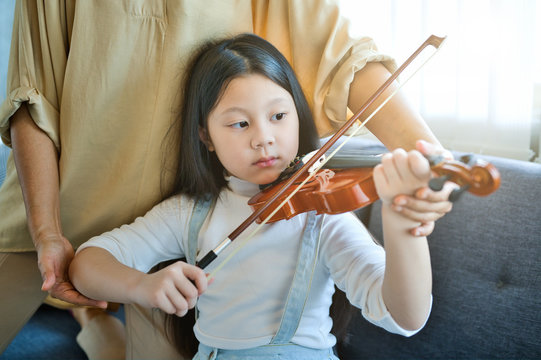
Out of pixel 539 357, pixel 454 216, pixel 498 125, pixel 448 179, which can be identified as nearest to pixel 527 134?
pixel 498 125

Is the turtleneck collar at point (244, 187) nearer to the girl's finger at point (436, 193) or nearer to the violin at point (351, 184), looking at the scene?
the violin at point (351, 184)

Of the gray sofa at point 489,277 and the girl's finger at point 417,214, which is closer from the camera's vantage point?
the girl's finger at point 417,214

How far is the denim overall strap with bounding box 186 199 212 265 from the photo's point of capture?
1.01m

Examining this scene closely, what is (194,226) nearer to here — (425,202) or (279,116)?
(279,116)

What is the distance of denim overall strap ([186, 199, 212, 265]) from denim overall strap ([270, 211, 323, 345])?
228 mm

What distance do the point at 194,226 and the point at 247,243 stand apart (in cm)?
13

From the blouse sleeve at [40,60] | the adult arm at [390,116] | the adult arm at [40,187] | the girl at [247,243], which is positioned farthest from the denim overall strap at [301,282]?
the blouse sleeve at [40,60]

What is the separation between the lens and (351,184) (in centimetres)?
70

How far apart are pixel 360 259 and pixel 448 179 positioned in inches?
11.4

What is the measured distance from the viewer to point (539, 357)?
996 millimetres

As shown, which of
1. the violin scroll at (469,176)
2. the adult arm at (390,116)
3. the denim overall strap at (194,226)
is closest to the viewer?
the violin scroll at (469,176)

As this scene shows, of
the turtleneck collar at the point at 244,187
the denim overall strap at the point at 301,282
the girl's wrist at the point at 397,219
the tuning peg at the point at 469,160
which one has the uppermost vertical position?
the tuning peg at the point at 469,160

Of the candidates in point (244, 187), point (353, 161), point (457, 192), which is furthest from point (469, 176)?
point (244, 187)

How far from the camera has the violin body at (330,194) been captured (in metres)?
0.69
